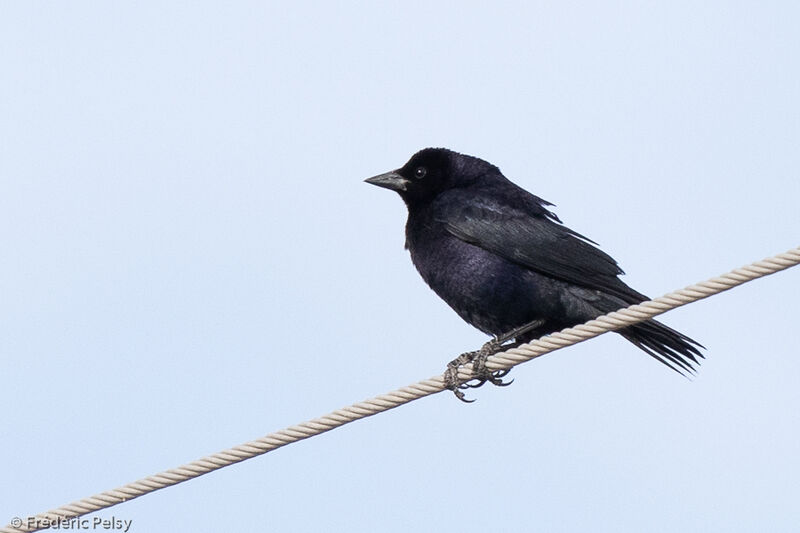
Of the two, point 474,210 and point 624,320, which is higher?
point 474,210

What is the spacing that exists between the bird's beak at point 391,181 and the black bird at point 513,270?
0.42m

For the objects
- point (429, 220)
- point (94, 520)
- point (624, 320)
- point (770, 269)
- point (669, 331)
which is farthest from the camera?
point (429, 220)

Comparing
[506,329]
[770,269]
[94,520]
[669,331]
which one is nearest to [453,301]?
[506,329]

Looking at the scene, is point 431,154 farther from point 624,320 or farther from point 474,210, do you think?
point 624,320

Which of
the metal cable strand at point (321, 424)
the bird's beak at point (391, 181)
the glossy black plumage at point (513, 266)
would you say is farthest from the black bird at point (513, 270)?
the metal cable strand at point (321, 424)

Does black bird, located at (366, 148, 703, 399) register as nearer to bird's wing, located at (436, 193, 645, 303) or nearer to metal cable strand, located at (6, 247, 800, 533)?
bird's wing, located at (436, 193, 645, 303)

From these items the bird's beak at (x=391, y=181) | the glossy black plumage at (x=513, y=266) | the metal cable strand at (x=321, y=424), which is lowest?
the metal cable strand at (x=321, y=424)

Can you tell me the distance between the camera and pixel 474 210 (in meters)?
7.42

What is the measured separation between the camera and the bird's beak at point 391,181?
8.23 meters

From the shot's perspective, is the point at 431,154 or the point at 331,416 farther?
the point at 431,154

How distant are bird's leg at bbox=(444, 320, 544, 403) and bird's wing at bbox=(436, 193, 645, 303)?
35cm

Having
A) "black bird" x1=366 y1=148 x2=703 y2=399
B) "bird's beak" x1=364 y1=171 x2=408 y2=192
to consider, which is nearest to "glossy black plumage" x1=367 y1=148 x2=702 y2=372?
"black bird" x1=366 y1=148 x2=703 y2=399

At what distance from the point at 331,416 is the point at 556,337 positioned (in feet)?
3.21

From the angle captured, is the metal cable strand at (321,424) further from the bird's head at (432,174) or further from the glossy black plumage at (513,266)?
the bird's head at (432,174)
